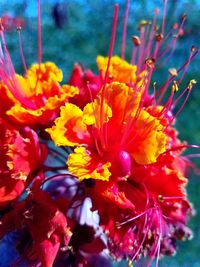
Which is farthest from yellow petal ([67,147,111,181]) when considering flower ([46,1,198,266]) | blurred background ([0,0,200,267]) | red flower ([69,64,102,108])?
blurred background ([0,0,200,267])

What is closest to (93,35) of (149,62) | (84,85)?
(84,85)

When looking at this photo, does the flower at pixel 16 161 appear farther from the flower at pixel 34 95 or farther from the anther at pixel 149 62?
the anther at pixel 149 62

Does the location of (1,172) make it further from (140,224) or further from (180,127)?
(180,127)

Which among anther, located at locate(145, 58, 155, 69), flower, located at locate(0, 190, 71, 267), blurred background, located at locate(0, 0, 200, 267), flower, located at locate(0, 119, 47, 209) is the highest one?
anther, located at locate(145, 58, 155, 69)

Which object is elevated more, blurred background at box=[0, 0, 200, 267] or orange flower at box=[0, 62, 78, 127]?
orange flower at box=[0, 62, 78, 127]

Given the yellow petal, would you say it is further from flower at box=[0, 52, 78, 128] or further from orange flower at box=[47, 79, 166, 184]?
flower at box=[0, 52, 78, 128]

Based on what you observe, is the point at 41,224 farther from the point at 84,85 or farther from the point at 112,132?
the point at 84,85
